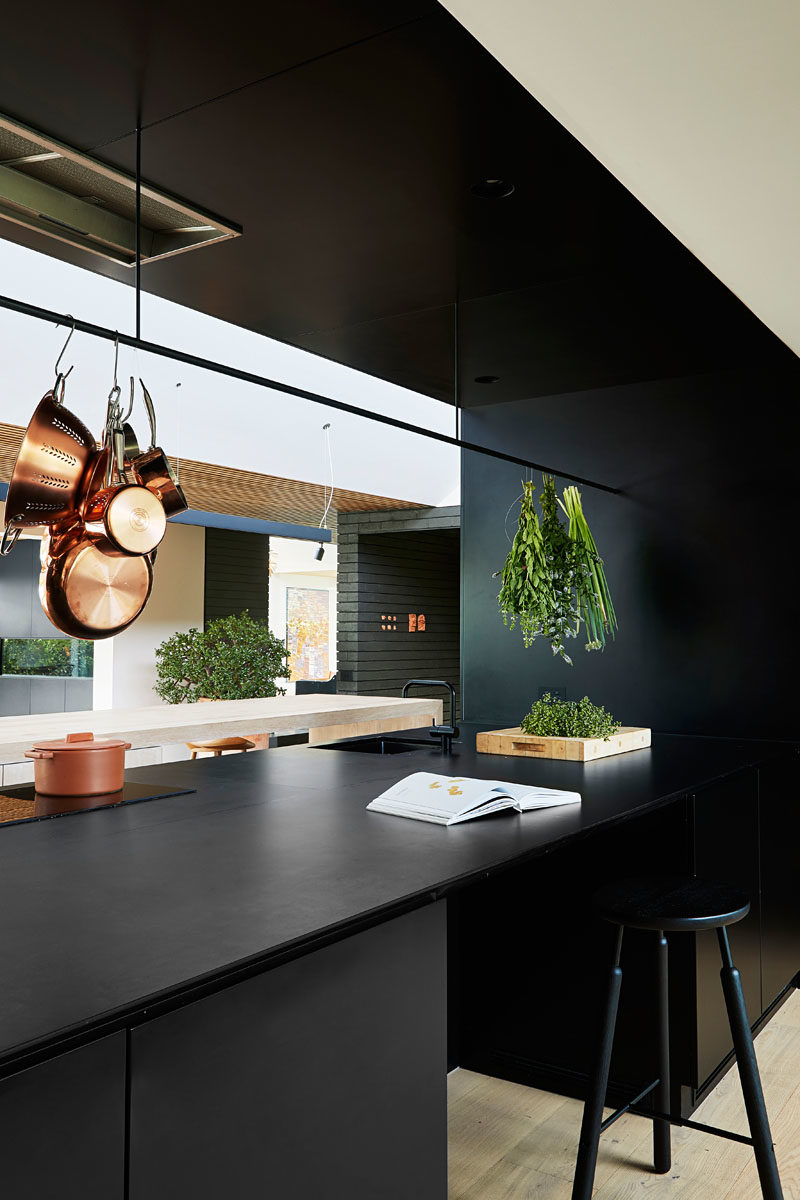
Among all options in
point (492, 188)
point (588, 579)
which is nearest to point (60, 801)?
point (492, 188)

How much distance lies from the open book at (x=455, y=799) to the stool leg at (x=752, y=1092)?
1.68ft

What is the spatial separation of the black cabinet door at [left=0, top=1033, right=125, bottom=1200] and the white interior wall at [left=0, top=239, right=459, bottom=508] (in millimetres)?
3586

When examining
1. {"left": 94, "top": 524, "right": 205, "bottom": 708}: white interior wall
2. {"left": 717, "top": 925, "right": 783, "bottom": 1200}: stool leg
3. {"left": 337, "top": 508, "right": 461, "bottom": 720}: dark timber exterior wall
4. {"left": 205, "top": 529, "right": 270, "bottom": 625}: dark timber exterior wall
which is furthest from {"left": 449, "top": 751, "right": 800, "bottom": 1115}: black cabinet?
{"left": 205, "top": 529, "right": 270, "bottom": 625}: dark timber exterior wall

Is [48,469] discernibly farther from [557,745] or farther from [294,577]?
[294,577]

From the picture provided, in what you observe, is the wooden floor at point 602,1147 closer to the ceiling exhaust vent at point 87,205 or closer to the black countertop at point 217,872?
the black countertop at point 217,872

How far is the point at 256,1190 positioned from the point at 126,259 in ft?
7.62

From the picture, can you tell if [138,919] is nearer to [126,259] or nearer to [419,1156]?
[419,1156]

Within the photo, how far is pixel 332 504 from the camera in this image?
8.05 metres

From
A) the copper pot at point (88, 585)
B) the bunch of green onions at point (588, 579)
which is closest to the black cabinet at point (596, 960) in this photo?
the bunch of green onions at point (588, 579)

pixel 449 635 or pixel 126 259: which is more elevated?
Result: pixel 126 259

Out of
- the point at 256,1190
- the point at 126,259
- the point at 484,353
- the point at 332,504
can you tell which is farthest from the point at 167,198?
the point at 332,504

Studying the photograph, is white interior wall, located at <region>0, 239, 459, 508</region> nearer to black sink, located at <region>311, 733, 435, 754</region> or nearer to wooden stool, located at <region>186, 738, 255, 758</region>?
wooden stool, located at <region>186, 738, 255, 758</region>

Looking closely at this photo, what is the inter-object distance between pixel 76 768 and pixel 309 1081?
3.50ft

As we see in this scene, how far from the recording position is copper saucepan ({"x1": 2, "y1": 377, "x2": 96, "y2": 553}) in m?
2.19
